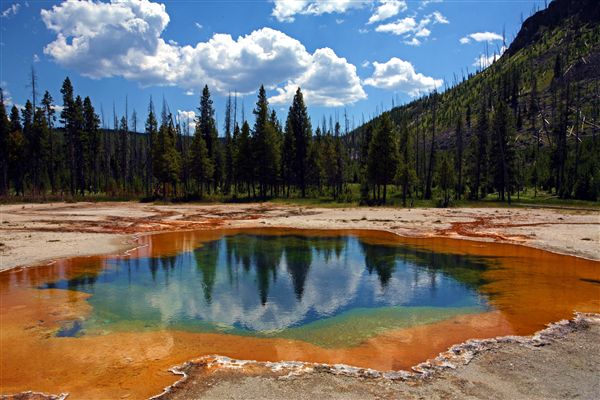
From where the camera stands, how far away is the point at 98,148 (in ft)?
270

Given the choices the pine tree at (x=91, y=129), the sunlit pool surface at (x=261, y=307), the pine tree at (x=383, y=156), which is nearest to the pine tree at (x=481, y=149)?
the pine tree at (x=383, y=156)

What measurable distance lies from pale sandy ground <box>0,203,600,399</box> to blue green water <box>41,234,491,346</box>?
129 inches

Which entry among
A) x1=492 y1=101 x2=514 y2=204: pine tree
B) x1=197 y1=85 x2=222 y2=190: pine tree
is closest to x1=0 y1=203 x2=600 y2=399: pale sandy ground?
x1=492 y1=101 x2=514 y2=204: pine tree

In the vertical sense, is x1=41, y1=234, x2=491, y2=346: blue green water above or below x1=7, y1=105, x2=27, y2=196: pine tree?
below

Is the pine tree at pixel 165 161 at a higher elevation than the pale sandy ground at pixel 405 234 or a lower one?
higher

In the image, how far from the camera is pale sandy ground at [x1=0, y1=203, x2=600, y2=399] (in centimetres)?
804

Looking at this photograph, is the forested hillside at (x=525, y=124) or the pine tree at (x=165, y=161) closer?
the forested hillside at (x=525, y=124)

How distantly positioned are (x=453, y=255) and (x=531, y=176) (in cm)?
5640

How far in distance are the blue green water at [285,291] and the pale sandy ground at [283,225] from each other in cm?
491

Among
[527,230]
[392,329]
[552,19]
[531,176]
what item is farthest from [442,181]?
[552,19]

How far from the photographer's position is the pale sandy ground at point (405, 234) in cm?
804

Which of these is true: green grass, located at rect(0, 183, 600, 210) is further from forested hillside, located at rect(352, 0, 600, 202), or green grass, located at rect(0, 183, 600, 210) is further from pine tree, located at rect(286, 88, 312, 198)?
pine tree, located at rect(286, 88, 312, 198)

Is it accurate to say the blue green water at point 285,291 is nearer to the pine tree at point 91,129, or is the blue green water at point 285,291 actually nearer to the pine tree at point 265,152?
the pine tree at point 265,152

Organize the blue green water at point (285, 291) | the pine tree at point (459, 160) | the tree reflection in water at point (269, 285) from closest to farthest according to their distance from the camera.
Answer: the blue green water at point (285, 291) → the tree reflection in water at point (269, 285) → the pine tree at point (459, 160)
